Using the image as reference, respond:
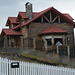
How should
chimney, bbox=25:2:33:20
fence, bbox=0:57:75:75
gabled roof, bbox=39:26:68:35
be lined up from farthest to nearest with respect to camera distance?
chimney, bbox=25:2:33:20 → gabled roof, bbox=39:26:68:35 → fence, bbox=0:57:75:75

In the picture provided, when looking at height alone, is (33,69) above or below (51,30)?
below

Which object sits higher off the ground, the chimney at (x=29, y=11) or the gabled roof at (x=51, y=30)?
the chimney at (x=29, y=11)

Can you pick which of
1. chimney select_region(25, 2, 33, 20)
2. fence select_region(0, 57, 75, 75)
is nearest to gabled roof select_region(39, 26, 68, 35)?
chimney select_region(25, 2, 33, 20)

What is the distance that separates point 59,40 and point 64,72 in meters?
16.6

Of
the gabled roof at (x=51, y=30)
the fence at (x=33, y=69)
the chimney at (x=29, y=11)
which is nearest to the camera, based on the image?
the fence at (x=33, y=69)

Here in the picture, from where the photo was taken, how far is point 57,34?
88.8 ft

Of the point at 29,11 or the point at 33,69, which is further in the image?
the point at 29,11

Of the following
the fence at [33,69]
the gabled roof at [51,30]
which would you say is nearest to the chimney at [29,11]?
the gabled roof at [51,30]

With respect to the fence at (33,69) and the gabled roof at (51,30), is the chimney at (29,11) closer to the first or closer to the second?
the gabled roof at (51,30)

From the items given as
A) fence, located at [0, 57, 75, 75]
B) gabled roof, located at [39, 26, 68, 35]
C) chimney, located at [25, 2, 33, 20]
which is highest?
chimney, located at [25, 2, 33, 20]

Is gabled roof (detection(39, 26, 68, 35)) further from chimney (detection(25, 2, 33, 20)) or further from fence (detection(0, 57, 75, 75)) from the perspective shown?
fence (detection(0, 57, 75, 75))

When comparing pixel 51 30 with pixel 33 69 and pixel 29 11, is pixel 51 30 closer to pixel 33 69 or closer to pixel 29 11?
pixel 29 11

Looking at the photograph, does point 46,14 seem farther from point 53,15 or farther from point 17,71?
point 17,71

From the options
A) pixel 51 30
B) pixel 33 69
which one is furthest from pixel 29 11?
pixel 33 69
